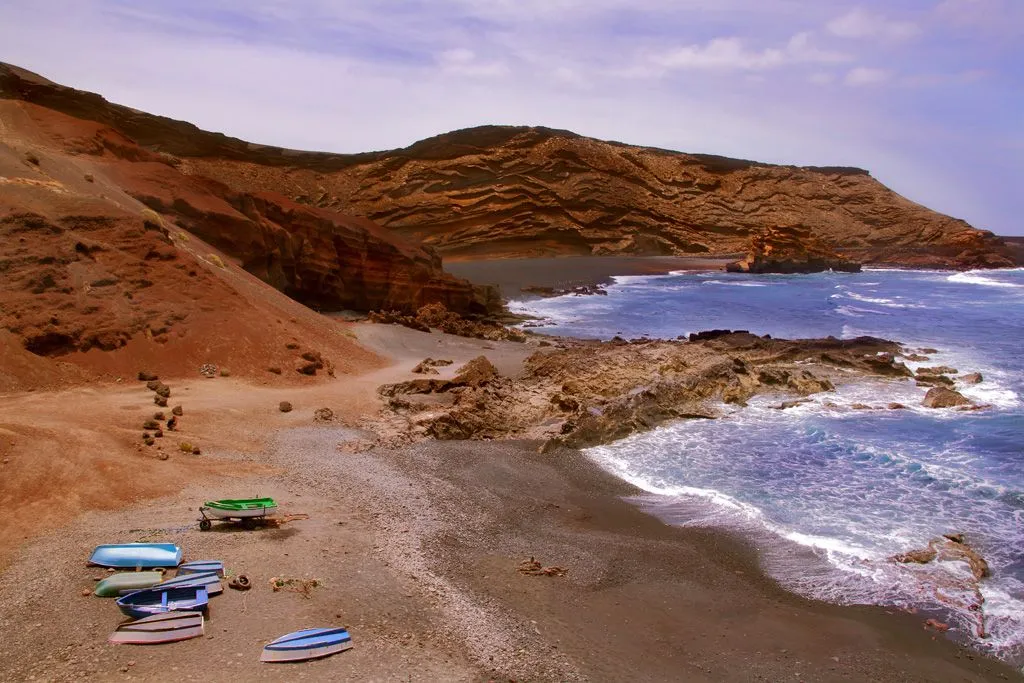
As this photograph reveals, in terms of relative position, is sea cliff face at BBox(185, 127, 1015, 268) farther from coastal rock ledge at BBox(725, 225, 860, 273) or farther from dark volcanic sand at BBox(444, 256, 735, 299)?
dark volcanic sand at BBox(444, 256, 735, 299)

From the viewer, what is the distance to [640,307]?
103ft

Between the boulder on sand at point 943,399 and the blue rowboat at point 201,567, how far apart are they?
12.6 m

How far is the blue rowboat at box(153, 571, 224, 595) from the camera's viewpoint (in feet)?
19.9

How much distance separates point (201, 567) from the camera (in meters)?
6.39

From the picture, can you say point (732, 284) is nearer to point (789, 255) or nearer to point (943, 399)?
point (789, 255)

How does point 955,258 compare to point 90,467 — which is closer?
point 90,467

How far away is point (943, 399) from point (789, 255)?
38506mm

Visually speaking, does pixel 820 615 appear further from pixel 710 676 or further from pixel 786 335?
pixel 786 335

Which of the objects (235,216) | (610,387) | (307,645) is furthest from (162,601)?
(235,216)

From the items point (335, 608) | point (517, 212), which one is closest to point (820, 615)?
point (335, 608)

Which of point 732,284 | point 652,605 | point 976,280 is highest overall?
point 976,280

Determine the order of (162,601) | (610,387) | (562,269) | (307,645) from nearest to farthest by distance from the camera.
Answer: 1. (307,645)
2. (162,601)
3. (610,387)
4. (562,269)

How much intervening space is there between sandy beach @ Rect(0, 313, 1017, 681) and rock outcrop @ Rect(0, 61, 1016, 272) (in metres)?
42.8

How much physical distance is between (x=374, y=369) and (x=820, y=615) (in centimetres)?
1040
